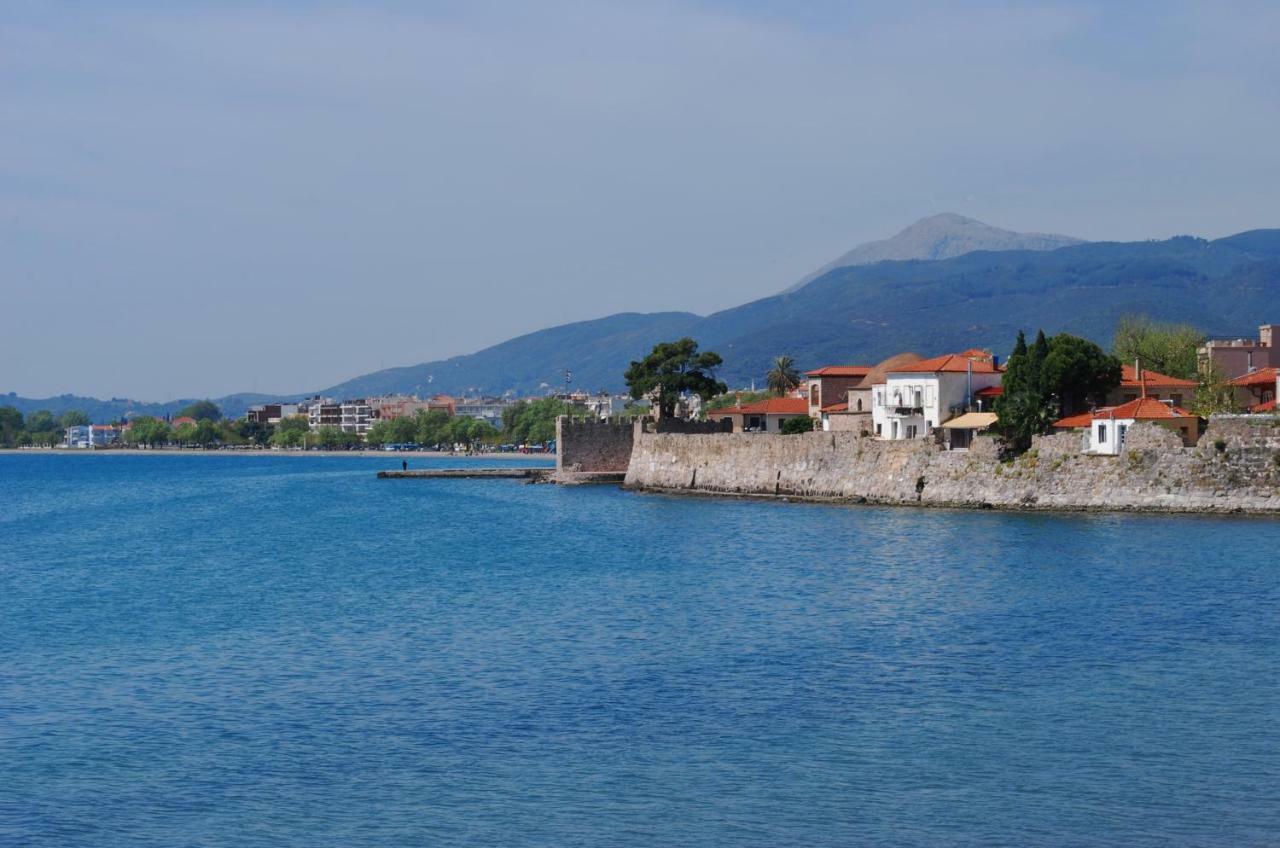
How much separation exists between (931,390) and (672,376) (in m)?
18.9

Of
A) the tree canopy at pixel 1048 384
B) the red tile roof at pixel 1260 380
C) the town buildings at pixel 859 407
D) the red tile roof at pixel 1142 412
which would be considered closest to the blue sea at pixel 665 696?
the red tile roof at pixel 1142 412

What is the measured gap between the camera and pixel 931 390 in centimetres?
5675

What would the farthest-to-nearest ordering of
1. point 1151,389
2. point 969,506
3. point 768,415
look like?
point 768,415, point 1151,389, point 969,506

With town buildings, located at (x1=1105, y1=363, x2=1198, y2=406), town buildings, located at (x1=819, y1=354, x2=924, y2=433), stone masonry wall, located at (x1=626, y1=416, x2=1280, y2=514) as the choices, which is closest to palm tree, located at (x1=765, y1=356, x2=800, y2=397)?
town buildings, located at (x1=819, y1=354, x2=924, y2=433)

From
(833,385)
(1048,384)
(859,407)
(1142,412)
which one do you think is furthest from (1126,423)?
(833,385)

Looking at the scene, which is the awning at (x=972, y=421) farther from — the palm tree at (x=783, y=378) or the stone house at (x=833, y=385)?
the palm tree at (x=783, y=378)

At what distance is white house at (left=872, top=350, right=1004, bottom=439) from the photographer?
5656cm

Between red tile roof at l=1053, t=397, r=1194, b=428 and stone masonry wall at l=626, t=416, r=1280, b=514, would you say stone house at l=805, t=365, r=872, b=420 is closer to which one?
stone masonry wall at l=626, t=416, r=1280, b=514

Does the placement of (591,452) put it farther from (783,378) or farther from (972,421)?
(783,378)

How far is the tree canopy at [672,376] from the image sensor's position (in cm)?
7294

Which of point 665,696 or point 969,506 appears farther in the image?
point 969,506

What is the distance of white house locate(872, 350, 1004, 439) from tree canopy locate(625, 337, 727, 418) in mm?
15168

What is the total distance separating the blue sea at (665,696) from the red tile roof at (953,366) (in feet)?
58.8

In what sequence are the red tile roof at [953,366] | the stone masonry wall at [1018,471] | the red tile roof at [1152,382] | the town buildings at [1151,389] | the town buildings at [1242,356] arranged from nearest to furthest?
the stone masonry wall at [1018,471]
the town buildings at [1151,389]
the red tile roof at [1152,382]
the red tile roof at [953,366]
the town buildings at [1242,356]
